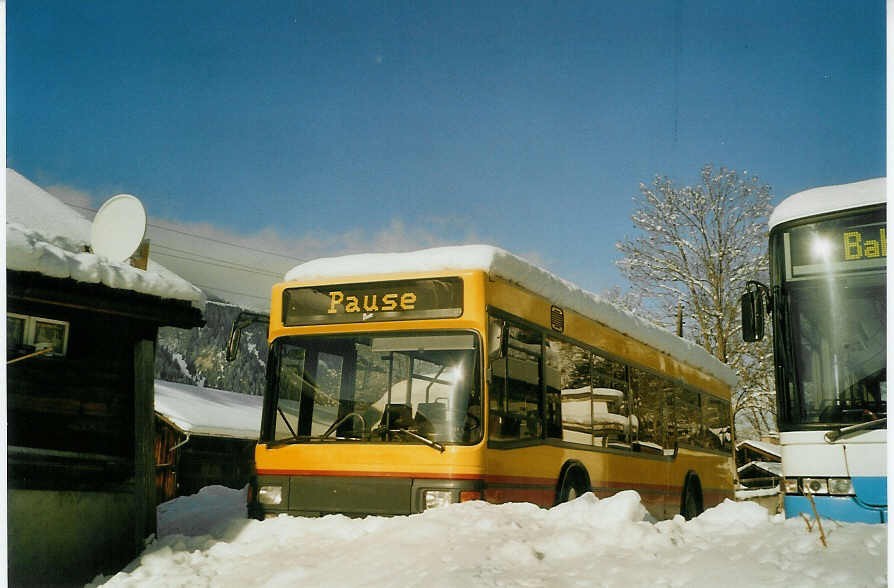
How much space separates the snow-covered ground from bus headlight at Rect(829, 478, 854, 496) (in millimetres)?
434

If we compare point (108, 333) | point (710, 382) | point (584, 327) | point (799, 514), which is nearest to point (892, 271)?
point (799, 514)

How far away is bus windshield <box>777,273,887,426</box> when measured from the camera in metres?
6.51

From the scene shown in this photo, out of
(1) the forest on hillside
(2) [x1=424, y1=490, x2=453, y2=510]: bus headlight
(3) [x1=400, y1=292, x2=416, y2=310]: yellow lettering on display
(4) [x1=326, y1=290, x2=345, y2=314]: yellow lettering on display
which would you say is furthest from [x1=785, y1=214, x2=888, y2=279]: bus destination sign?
(1) the forest on hillside

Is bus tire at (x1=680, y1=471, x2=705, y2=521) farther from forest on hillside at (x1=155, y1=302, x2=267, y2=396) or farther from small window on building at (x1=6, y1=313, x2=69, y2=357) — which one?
forest on hillside at (x1=155, y1=302, x2=267, y2=396)

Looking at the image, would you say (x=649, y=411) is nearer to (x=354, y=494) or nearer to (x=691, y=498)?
(x=691, y=498)

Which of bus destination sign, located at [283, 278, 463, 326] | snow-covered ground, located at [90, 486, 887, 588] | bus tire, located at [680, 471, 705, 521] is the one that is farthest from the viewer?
bus tire, located at [680, 471, 705, 521]

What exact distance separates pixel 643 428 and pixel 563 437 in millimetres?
2294

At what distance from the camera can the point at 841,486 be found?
21.3 ft

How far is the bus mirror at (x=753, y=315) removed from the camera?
7.30 m

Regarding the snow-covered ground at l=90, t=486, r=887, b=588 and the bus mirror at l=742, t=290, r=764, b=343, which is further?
the bus mirror at l=742, t=290, r=764, b=343

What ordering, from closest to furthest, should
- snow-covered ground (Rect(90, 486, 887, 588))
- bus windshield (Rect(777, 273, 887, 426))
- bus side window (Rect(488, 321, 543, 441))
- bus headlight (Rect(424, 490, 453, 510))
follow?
snow-covered ground (Rect(90, 486, 887, 588))
bus windshield (Rect(777, 273, 887, 426))
bus headlight (Rect(424, 490, 453, 510))
bus side window (Rect(488, 321, 543, 441))

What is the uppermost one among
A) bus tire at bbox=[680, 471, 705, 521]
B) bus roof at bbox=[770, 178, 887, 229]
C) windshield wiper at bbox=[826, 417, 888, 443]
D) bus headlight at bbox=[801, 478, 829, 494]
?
bus roof at bbox=[770, 178, 887, 229]

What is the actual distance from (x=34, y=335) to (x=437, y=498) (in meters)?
3.50

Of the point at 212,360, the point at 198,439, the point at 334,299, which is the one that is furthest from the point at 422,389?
the point at 212,360
